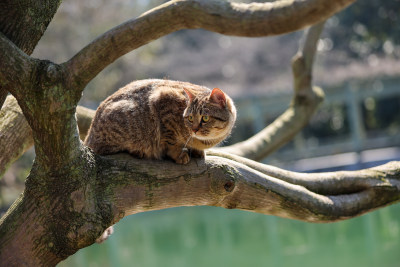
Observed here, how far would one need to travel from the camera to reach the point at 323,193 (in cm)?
298

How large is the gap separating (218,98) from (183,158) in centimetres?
58

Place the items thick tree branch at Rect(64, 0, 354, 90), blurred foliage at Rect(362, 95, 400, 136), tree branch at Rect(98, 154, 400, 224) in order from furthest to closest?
1. blurred foliage at Rect(362, 95, 400, 136)
2. tree branch at Rect(98, 154, 400, 224)
3. thick tree branch at Rect(64, 0, 354, 90)

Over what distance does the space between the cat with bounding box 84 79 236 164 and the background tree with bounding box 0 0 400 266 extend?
18cm

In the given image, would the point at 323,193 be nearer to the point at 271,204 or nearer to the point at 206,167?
the point at 271,204

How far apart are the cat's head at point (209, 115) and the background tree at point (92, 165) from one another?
1.08 feet

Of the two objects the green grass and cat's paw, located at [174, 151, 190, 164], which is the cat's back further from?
the green grass

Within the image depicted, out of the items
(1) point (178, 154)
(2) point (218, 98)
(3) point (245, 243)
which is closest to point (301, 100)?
(2) point (218, 98)

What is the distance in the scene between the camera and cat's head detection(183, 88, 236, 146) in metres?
2.77

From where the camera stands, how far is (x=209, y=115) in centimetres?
288

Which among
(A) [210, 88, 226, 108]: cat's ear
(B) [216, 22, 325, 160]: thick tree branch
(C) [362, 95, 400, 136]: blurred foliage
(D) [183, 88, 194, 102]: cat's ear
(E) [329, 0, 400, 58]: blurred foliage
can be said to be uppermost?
(E) [329, 0, 400, 58]: blurred foliage

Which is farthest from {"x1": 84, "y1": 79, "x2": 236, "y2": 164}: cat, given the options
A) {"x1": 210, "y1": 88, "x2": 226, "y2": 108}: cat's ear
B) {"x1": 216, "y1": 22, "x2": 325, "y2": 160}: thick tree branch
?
{"x1": 216, "y1": 22, "x2": 325, "y2": 160}: thick tree branch

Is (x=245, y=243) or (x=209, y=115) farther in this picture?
(x=245, y=243)

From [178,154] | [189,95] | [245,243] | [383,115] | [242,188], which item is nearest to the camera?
[242,188]

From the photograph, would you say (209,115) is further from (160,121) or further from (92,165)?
(92,165)
